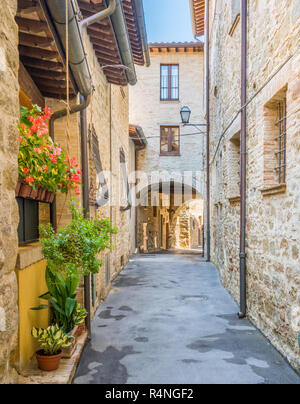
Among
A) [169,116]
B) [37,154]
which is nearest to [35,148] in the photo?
[37,154]

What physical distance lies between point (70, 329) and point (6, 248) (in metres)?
2.14

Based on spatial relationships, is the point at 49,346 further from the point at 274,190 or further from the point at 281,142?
the point at 281,142

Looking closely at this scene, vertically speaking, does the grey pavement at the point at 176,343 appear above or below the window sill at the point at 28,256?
below

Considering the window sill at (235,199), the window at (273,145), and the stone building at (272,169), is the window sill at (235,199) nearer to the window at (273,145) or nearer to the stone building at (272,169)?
the stone building at (272,169)

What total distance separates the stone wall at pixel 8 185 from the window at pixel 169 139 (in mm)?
13296

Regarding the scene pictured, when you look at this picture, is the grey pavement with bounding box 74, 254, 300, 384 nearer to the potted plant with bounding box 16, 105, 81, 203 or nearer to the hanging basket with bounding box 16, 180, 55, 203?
the hanging basket with bounding box 16, 180, 55, 203

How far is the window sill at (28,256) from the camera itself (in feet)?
8.20

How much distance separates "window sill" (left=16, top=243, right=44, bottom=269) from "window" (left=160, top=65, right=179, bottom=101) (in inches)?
517

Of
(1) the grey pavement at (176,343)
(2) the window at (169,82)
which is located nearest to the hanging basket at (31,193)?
(1) the grey pavement at (176,343)

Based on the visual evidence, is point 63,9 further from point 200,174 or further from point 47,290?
point 200,174

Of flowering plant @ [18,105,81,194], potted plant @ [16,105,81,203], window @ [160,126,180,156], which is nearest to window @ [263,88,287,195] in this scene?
potted plant @ [16,105,81,203]

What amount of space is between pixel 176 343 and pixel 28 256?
7.79ft

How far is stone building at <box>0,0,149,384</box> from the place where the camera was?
161 centimetres
